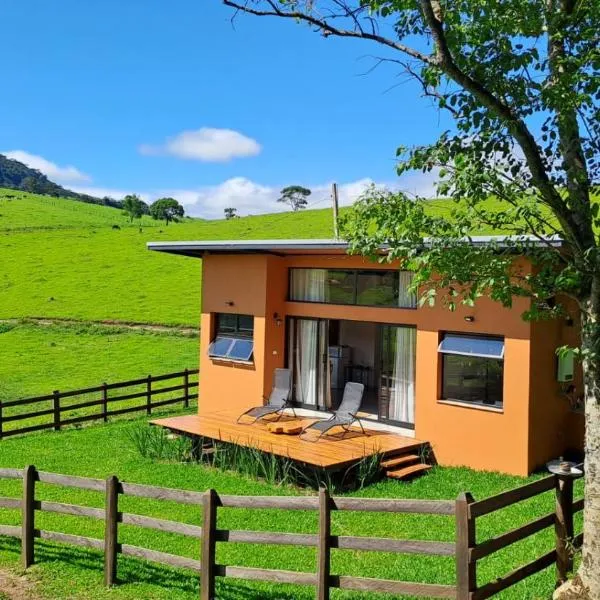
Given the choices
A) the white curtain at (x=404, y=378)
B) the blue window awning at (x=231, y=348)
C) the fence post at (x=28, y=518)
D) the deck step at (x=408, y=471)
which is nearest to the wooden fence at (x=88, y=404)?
the blue window awning at (x=231, y=348)

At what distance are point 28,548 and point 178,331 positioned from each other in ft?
80.0

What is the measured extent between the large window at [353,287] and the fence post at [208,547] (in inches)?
→ 257

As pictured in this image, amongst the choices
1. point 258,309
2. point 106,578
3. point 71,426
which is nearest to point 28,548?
point 106,578

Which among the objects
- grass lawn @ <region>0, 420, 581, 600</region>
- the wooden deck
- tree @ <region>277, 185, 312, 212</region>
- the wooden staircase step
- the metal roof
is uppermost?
tree @ <region>277, 185, 312, 212</region>

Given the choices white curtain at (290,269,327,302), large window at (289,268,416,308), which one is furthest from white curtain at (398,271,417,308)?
white curtain at (290,269,327,302)

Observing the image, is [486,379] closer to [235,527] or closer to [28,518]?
[235,527]

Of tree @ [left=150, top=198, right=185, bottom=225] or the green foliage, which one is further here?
tree @ [left=150, top=198, right=185, bottom=225]

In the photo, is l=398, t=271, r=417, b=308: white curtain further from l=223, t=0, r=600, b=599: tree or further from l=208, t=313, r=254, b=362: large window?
l=223, t=0, r=600, b=599: tree

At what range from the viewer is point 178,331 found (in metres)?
30.6

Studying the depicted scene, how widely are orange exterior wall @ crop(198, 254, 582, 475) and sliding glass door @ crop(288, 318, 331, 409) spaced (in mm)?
249

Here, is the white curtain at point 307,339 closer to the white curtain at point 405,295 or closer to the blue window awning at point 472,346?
the white curtain at point 405,295

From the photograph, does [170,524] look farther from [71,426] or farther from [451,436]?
[71,426]

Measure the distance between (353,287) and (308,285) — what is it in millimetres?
1216

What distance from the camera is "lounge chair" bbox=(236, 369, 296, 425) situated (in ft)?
40.6
